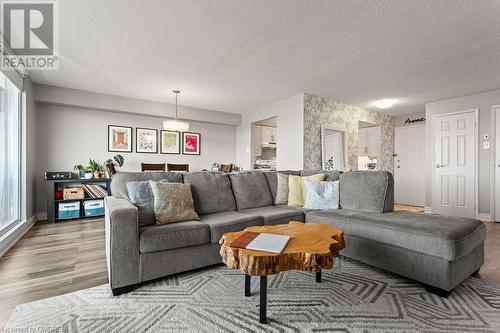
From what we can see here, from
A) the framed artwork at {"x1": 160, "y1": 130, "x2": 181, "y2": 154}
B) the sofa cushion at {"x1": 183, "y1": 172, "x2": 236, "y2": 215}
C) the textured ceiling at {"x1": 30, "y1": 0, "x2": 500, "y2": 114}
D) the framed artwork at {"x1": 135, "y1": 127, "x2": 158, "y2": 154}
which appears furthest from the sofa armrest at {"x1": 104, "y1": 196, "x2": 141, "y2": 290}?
the framed artwork at {"x1": 160, "y1": 130, "x2": 181, "y2": 154}

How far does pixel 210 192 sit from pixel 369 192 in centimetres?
175

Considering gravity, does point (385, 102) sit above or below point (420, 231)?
above

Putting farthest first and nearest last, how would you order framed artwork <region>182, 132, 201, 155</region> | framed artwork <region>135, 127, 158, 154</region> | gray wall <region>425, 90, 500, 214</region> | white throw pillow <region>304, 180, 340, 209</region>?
framed artwork <region>182, 132, 201, 155</region> < framed artwork <region>135, 127, 158, 154</region> < gray wall <region>425, 90, 500, 214</region> < white throw pillow <region>304, 180, 340, 209</region>

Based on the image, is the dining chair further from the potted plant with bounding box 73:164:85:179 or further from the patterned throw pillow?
the patterned throw pillow

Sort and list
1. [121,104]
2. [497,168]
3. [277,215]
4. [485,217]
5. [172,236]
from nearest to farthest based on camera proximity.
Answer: [172,236] < [277,215] < [497,168] < [485,217] < [121,104]

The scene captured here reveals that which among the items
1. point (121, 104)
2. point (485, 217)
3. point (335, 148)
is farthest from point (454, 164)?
point (121, 104)

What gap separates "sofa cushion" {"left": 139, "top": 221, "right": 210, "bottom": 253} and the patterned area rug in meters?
0.30

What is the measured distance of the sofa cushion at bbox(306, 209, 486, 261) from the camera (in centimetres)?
173

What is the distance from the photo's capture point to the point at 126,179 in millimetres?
2447

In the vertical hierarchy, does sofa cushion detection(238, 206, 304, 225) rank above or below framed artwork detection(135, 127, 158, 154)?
below

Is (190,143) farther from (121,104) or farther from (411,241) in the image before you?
(411,241)

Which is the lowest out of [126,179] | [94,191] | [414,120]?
[94,191]

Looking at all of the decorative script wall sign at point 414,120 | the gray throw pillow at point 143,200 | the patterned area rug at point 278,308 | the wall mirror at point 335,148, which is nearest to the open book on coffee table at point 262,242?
the patterned area rug at point 278,308

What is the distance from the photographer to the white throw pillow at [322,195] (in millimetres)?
2955
